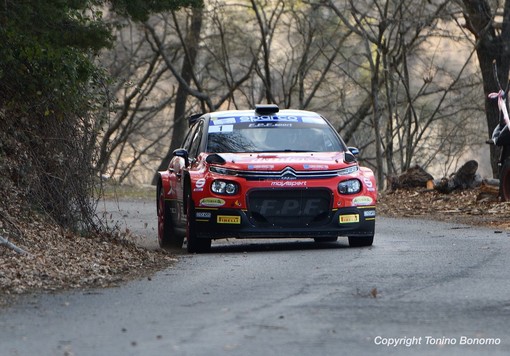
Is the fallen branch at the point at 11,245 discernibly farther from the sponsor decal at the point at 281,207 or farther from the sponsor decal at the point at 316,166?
the sponsor decal at the point at 316,166

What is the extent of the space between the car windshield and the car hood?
12.2 inches

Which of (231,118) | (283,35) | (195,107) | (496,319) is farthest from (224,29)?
(496,319)

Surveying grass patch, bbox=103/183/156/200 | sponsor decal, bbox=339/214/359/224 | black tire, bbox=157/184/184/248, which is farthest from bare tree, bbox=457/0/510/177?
sponsor decal, bbox=339/214/359/224

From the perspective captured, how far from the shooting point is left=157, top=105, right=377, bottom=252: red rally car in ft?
48.0

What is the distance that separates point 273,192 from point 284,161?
1.41 feet

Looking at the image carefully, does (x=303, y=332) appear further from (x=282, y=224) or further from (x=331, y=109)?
(x=331, y=109)

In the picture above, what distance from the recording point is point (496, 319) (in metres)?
8.51

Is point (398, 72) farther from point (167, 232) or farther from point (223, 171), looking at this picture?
point (223, 171)

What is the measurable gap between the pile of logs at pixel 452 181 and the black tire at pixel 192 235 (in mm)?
9936

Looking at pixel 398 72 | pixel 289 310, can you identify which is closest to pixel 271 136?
pixel 289 310

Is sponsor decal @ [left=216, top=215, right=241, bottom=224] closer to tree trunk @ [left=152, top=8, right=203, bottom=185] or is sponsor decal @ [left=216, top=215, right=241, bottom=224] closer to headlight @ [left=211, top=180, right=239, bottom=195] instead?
headlight @ [left=211, top=180, right=239, bottom=195]

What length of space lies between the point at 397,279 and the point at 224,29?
32.7 m

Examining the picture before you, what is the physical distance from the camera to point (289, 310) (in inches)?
351

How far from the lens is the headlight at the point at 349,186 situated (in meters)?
14.8
